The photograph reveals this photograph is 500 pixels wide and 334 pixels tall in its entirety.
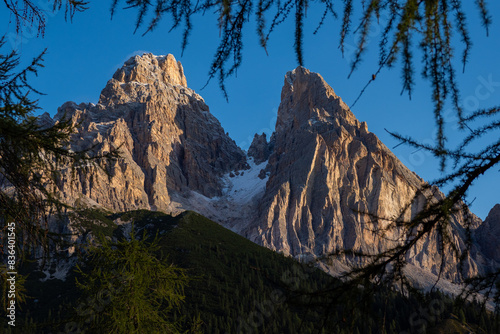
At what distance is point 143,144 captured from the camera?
161000mm

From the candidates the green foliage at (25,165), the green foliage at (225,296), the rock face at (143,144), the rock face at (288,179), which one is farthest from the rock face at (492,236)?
the green foliage at (25,165)

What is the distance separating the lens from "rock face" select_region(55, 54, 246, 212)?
138m

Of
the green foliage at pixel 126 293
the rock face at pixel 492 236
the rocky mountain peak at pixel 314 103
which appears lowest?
the green foliage at pixel 126 293

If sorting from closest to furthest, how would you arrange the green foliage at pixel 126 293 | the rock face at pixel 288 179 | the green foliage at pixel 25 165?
the green foliage at pixel 25 165 → the green foliage at pixel 126 293 → the rock face at pixel 288 179

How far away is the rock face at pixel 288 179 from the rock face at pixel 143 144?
18.3 inches

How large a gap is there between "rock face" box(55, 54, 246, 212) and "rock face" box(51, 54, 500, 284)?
0.46 meters

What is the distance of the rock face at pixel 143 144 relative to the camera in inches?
5453

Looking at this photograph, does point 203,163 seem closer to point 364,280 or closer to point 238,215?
point 238,215

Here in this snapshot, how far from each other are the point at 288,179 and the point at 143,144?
213ft

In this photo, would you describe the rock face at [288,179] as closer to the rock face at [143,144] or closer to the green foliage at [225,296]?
the rock face at [143,144]

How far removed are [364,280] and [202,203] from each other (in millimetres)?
169800

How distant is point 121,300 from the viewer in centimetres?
1028

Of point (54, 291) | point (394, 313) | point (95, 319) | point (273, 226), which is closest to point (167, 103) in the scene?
point (273, 226)

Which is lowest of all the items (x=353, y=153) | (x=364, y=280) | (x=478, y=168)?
(x=364, y=280)
